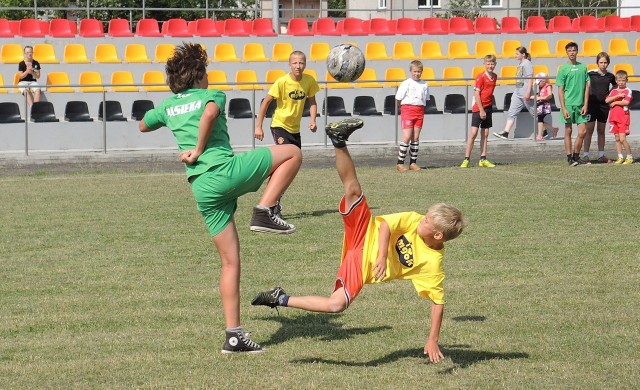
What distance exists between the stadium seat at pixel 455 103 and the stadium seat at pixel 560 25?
27.4 ft

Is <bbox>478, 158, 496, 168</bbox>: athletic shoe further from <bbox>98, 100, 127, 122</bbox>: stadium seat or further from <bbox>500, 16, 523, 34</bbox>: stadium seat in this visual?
<bbox>500, 16, 523, 34</bbox>: stadium seat

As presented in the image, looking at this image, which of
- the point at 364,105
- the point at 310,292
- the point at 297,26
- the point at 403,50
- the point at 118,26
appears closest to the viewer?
the point at 310,292

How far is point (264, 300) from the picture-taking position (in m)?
7.15

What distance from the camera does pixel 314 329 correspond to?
308 inches

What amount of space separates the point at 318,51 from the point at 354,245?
72.2 ft

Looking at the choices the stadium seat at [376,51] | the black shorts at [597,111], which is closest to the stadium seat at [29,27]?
the stadium seat at [376,51]

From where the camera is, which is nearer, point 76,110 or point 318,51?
point 76,110

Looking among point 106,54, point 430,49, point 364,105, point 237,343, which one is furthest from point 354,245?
point 430,49

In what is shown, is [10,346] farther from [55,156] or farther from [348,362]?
[55,156]

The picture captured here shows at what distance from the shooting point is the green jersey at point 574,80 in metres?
19.7

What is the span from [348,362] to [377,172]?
41.3ft

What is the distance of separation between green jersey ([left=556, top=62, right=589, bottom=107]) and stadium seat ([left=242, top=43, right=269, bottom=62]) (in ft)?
32.5

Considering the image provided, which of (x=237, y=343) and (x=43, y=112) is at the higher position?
(x=43, y=112)

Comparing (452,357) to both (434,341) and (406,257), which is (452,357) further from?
(406,257)
